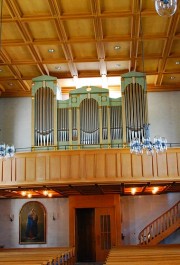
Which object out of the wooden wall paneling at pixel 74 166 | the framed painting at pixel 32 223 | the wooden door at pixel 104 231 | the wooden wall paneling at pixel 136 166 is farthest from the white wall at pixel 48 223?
the wooden wall paneling at pixel 136 166

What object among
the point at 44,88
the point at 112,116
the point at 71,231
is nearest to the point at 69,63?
the point at 44,88

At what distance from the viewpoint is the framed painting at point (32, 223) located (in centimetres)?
1762

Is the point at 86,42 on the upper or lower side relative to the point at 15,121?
upper

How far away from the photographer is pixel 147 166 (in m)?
13.3

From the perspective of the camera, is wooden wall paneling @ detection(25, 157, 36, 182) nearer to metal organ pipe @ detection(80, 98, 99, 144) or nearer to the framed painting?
metal organ pipe @ detection(80, 98, 99, 144)

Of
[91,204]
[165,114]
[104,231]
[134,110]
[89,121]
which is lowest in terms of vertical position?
[104,231]

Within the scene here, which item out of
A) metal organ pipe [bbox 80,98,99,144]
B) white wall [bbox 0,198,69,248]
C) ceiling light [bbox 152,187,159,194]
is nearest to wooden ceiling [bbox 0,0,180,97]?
metal organ pipe [bbox 80,98,99,144]

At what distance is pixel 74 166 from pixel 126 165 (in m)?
1.79

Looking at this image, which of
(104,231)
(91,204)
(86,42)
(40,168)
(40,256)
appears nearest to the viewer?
(40,256)

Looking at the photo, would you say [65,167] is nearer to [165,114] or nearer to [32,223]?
[32,223]

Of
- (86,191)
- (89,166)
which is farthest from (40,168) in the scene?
(86,191)

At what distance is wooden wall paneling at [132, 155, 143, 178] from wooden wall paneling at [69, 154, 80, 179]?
1901 millimetres

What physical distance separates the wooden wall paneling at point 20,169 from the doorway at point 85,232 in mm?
5732

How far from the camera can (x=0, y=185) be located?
44.4ft
